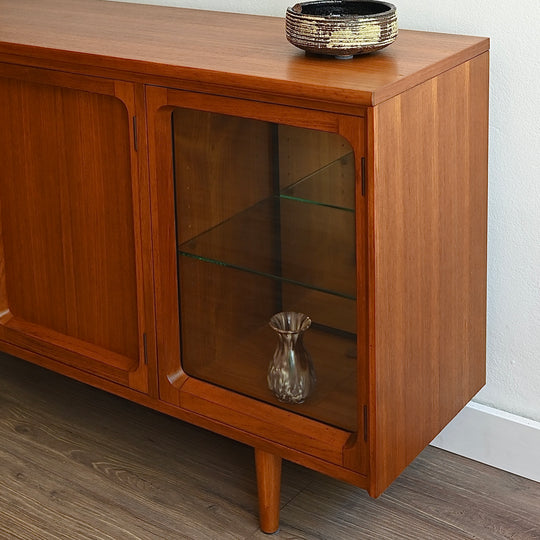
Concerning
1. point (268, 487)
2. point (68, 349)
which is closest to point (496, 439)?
point (268, 487)

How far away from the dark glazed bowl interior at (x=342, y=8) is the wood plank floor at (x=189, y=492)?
782mm

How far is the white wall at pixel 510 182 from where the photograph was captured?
1383 mm

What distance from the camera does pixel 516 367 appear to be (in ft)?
5.10

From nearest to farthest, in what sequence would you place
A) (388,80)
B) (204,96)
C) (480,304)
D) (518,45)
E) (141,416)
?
1. (388,80)
2. (204,96)
3. (518,45)
4. (480,304)
5. (141,416)

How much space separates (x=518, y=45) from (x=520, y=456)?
69 centimetres

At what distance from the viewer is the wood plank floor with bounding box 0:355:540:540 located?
1.47 metres

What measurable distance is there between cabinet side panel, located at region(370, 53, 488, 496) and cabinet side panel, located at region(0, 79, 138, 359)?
1.43 feet

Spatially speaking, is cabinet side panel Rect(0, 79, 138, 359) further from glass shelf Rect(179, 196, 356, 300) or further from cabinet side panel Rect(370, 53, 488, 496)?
cabinet side panel Rect(370, 53, 488, 496)

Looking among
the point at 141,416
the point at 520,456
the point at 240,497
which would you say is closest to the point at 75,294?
the point at 141,416

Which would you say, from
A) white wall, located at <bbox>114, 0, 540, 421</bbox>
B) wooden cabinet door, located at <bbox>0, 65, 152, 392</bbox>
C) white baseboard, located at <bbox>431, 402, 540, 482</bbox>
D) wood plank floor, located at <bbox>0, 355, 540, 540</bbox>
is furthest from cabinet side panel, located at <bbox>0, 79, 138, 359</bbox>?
white baseboard, located at <bbox>431, 402, 540, 482</bbox>

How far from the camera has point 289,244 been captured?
4.41 feet

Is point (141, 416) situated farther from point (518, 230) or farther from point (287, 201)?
point (518, 230)

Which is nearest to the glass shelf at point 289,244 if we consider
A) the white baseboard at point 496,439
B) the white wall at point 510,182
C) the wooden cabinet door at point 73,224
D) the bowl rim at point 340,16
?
the wooden cabinet door at point 73,224

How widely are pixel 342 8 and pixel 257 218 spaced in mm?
334
